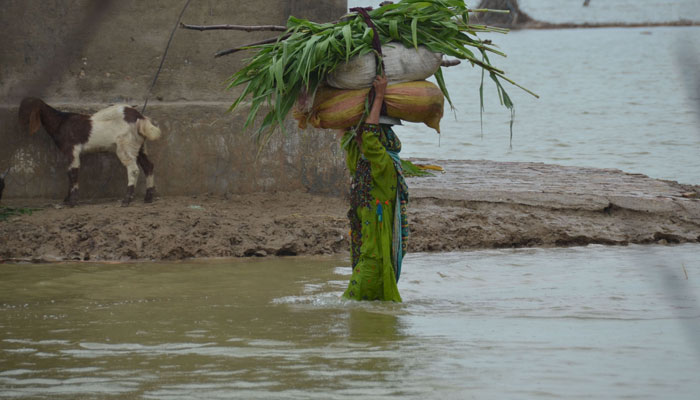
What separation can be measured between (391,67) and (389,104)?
204 millimetres

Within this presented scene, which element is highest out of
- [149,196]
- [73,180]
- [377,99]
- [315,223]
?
[377,99]

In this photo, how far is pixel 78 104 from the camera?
7.45 meters

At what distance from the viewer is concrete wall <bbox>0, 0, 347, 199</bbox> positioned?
289 inches

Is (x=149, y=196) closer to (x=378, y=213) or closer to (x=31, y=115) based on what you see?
(x=31, y=115)

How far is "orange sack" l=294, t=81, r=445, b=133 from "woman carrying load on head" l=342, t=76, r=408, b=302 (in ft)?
0.23

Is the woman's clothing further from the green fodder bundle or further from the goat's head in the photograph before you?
the goat's head

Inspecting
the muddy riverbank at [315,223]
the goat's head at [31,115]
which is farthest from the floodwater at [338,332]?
the goat's head at [31,115]

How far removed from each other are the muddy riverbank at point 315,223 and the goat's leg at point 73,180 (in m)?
0.10

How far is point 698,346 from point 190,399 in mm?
2376

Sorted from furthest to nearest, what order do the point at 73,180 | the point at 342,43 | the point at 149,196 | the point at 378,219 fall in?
the point at 149,196, the point at 73,180, the point at 378,219, the point at 342,43

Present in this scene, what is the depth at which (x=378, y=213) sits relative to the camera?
15.6ft

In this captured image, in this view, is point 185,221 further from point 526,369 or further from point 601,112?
point 601,112

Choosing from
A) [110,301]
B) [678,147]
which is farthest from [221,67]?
[678,147]

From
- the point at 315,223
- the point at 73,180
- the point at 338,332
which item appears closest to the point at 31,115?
the point at 73,180
